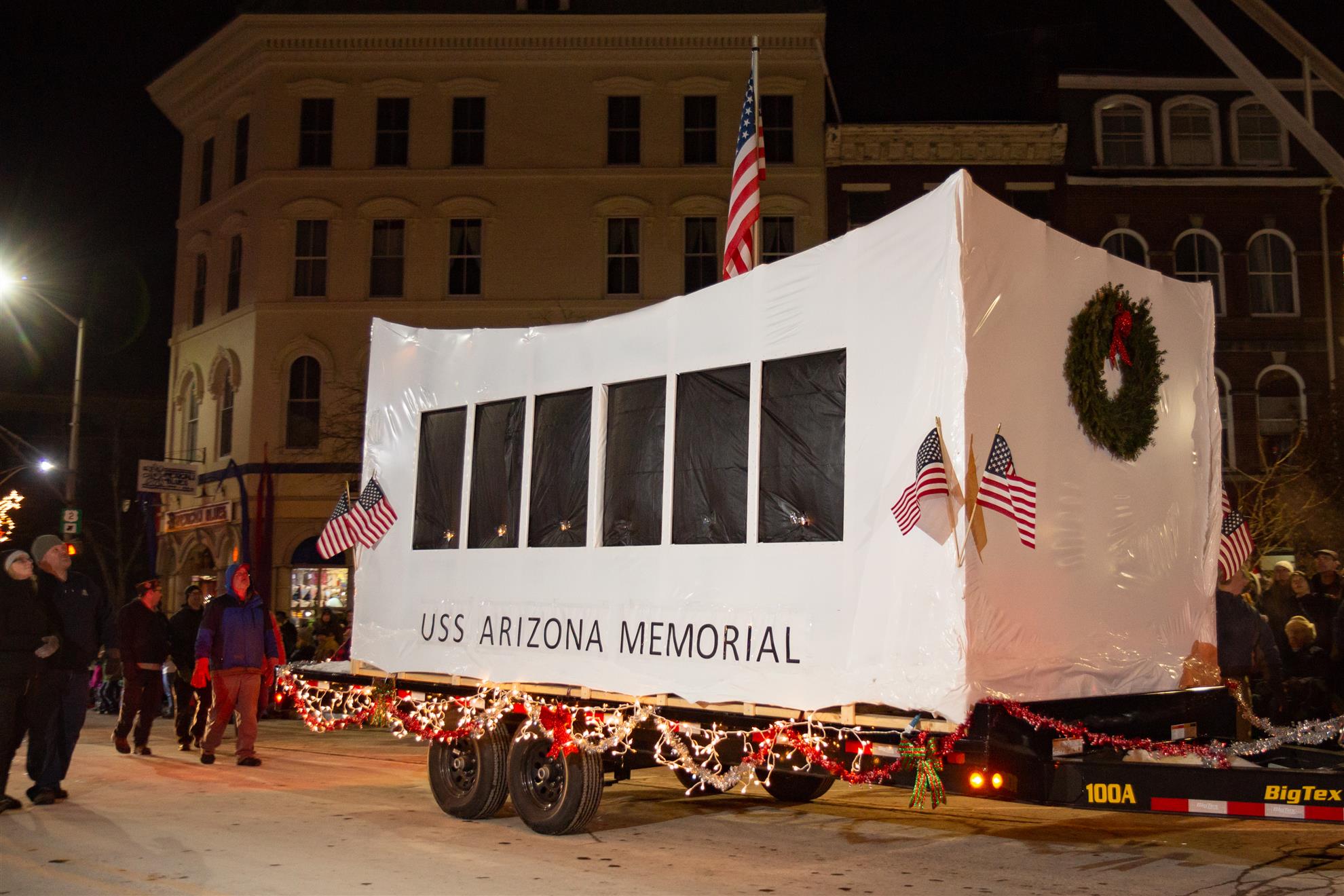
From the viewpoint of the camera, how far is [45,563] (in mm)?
9719

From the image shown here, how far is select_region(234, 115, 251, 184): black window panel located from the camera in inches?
1227

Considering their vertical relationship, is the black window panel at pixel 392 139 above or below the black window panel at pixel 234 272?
above

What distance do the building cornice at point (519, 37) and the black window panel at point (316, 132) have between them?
0.99 metres

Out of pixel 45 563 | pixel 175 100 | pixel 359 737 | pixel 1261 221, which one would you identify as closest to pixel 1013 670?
pixel 45 563

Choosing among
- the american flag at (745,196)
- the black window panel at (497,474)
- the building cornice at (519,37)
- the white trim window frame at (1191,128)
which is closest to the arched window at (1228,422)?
the white trim window frame at (1191,128)

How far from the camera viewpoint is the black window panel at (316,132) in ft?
98.9

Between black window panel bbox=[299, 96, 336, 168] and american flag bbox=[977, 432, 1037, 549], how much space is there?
2646 centimetres

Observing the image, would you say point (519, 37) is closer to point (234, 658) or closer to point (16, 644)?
point (234, 658)

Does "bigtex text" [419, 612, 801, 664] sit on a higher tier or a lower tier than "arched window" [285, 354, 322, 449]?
lower

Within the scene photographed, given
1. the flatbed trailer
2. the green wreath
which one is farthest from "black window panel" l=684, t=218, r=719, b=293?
the green wreath

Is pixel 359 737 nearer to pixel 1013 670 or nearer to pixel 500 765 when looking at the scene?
pixel 500 765

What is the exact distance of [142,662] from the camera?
44.7 feet

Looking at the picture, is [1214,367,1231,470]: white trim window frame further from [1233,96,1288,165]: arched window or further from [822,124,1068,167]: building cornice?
[822,124,1068,167]: building cornice

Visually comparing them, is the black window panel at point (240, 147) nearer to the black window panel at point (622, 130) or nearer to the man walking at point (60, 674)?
the black window panel at point (622, 130)
